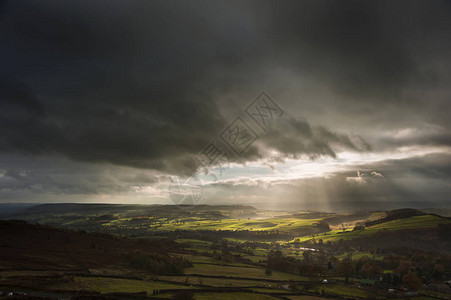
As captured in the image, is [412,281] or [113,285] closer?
[113,285]

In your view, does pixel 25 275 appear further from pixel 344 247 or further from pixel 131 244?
pixel 344 247

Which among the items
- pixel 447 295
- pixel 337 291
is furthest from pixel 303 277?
pixel 447 295

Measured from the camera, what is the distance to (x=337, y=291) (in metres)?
80.7

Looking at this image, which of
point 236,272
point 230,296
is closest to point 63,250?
point 236,272

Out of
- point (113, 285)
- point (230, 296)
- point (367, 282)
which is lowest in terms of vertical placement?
point (367, 282)

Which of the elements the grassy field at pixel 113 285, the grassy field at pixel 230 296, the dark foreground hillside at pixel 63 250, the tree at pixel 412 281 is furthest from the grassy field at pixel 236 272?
the tree at pixel 412 281

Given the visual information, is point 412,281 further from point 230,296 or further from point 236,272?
point 230,296

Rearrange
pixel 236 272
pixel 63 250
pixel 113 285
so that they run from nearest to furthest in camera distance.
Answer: pixel 113 285 → pixel 236 272 → pixel 63 250

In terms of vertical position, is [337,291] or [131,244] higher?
[131,244]

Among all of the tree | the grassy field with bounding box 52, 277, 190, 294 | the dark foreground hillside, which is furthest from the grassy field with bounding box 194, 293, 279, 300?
the tree

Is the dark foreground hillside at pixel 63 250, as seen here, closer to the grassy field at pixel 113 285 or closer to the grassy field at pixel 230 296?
the grassy field at pixel 113 285

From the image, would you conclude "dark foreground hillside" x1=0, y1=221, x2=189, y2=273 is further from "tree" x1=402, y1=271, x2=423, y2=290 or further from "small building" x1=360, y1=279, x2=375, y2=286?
"tree" x1=402, y1=271, x2=423, y2=290

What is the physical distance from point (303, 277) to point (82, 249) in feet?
280

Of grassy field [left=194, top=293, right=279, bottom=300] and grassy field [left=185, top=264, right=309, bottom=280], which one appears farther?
grassy field [left=185, top=264, right=309, bottom=280]
